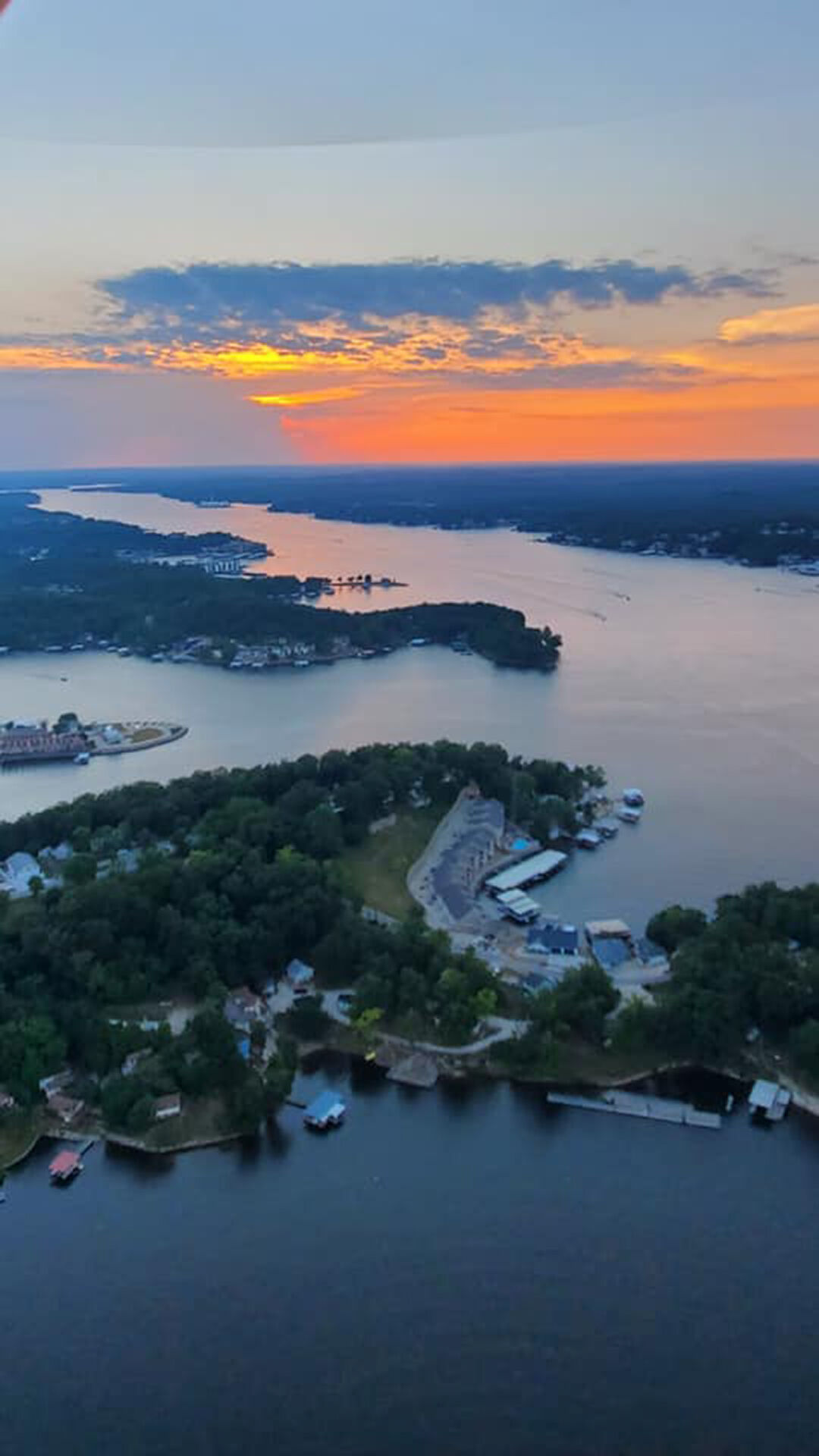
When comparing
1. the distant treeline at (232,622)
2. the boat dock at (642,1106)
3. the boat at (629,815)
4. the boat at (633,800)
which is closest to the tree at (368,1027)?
the boat dock at (642,1106)

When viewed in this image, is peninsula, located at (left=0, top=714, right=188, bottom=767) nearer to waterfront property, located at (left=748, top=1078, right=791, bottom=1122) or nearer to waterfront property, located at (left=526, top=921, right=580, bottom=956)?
waterfront property, located at (left=526, top=921, right=580, bottom=956)

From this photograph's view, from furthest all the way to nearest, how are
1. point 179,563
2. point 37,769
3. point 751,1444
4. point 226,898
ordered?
point 179,563, point 37,769, point 226,898, point 751,1444

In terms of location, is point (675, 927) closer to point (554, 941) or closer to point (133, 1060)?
point (554, 941)

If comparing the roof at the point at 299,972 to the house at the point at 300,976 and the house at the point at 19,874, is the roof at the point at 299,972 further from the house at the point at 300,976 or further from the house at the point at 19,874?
the house at the point at 19,874

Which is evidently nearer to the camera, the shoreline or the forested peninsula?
the shoreline

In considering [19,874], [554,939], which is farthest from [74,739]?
Answer: [554,939]

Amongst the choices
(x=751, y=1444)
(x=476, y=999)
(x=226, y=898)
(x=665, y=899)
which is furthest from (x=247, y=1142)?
(x=665, y=899)

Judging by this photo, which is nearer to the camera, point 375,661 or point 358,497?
point 375,661

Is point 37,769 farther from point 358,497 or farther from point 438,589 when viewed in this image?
point 358,497

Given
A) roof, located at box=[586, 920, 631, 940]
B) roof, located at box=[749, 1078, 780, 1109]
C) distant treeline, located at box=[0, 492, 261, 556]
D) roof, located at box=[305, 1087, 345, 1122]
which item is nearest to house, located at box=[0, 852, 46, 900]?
roof, located at box=[305, 1087, 345, 1122]
